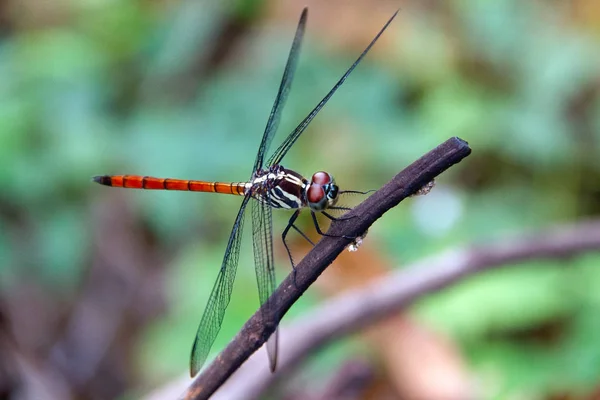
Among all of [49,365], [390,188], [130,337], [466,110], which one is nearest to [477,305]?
[466,110]

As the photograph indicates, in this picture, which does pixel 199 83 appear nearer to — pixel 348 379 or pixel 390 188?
pixel 348 379

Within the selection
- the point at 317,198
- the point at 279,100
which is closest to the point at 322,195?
the point at 317,198

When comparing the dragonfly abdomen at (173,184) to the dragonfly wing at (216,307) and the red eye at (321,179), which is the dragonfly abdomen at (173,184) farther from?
the red eye at (321,179)

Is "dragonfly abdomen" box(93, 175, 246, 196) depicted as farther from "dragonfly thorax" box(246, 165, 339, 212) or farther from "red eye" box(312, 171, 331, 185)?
"red eye" box(312, 171, 331, 185)

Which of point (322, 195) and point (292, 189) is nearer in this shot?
point (322, 195)

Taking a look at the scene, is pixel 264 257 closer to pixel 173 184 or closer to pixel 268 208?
pixel 268 208

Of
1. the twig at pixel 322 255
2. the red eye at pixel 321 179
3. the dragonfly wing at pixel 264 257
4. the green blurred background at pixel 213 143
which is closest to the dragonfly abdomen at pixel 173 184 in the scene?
the dragonfly wing at pixel 264 257
